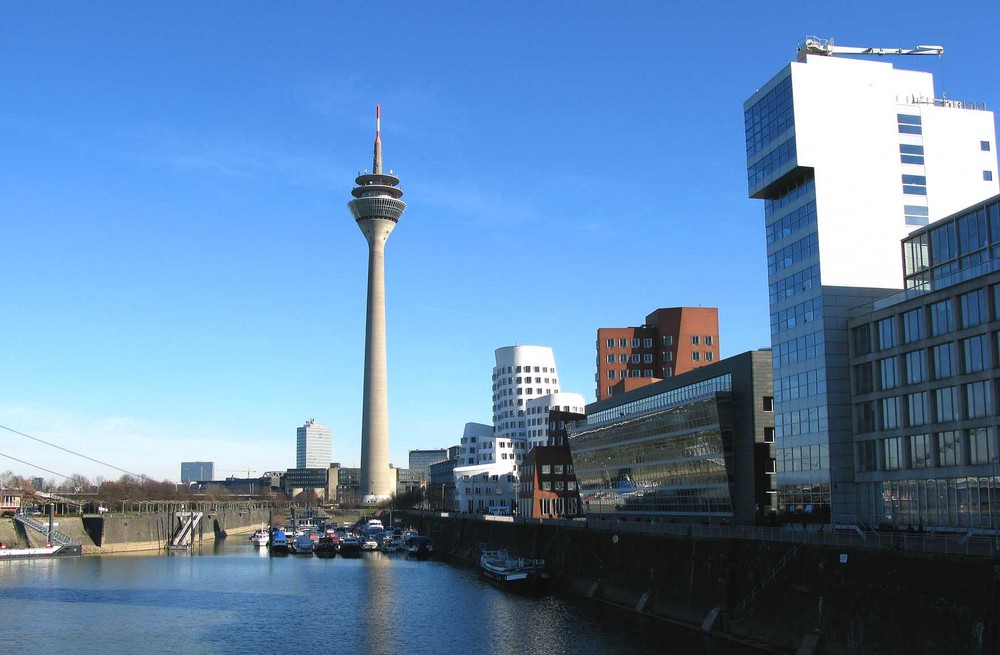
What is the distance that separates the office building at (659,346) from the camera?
172750 millimetres

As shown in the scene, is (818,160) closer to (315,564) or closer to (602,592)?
(602,592)

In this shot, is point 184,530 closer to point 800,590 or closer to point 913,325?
point 913,325

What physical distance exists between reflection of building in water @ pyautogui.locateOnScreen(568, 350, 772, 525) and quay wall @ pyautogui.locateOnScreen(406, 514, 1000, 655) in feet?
43.1

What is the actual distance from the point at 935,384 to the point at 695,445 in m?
31.2

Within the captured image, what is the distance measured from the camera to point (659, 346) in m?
179

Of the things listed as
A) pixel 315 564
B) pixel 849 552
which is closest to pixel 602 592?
pixel 849 552

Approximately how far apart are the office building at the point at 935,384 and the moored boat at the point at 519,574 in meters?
33.0

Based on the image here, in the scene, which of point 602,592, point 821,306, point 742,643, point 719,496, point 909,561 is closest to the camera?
point 909,561

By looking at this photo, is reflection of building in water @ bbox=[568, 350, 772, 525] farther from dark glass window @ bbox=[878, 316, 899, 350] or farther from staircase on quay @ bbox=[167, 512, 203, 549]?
staircase on quay @ bbox=[167, 512, 203, 549]

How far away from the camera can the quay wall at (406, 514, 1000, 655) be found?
41.0 meters

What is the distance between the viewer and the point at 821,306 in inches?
2975

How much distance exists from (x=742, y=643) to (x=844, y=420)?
24.1m

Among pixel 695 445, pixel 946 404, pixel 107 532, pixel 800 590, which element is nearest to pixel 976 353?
pixel 946 404

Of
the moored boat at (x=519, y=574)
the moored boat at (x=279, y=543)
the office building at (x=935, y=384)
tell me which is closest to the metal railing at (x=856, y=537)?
the office building at (x=935, y=384)
